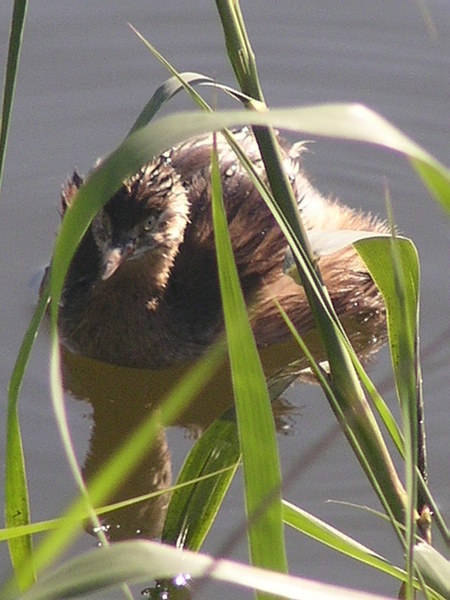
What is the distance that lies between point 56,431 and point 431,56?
2.49m

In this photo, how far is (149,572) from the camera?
1.38 metres

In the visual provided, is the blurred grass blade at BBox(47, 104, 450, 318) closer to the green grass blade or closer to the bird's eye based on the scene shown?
the green grass blade

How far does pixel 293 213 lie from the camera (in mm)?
2023

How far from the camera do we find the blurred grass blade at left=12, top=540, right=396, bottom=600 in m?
1.36

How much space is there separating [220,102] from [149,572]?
13.8ft

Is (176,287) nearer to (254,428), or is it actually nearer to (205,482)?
(205,482)

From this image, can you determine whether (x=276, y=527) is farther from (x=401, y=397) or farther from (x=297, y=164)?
(x=297, y=164)

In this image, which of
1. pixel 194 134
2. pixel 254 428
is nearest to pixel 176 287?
pixel 254 428

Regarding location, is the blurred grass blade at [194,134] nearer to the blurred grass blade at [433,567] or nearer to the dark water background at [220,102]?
the blurred grass blade at [433,567]

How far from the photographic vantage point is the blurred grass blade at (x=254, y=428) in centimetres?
165

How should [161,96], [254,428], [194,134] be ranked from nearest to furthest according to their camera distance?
[194,134] < [254,428] < [161,96]

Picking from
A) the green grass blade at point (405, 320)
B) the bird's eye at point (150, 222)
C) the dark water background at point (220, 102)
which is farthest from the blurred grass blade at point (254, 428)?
the bird's eye at point (150, 222)

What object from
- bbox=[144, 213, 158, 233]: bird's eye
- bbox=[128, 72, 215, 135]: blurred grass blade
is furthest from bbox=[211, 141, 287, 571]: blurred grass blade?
bbox=[144, 213, 158, 233]: bird's eye

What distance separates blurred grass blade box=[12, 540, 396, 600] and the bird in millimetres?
2927
